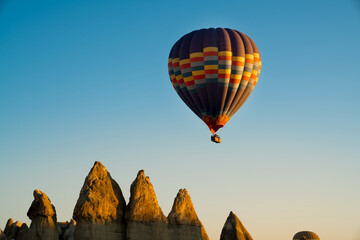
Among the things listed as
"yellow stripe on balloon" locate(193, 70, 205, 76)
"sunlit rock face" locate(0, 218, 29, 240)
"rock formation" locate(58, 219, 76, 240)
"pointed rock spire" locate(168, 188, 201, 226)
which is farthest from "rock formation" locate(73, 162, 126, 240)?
"sunlit rock face" locate(0, 218, 29, 240)

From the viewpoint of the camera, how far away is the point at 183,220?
48.8 meters

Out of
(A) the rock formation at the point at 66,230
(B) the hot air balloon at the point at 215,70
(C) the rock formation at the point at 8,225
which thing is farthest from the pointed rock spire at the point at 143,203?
(C) the rock formation at the point at 8,225

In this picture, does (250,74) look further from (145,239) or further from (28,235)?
(28,235)

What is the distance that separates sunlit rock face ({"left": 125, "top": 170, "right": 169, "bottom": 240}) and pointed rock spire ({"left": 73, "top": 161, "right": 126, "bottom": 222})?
3.06ft

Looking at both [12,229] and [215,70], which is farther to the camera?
[12,229]

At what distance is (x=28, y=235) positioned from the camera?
41.1 m

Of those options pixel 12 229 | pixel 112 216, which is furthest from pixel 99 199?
pixel 12 229

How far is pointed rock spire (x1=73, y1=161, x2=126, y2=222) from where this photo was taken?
4238 centimetres

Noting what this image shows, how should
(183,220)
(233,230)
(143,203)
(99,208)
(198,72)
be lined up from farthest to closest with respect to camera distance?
1. (233,230)
2. (198,72)
3. (183,220)
4. (143,203)
5. (99,208)

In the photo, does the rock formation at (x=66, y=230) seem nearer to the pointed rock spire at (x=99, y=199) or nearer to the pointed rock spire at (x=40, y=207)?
the pointed rock spire at (x=99, y=199)

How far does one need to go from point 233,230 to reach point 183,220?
12648mm

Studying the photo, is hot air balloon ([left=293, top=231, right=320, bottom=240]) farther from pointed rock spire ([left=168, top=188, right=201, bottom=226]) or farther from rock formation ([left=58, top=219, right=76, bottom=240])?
rock formation ([left=58, top=219, right=76, bottom=240])

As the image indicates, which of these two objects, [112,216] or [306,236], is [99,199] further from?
[306,236]

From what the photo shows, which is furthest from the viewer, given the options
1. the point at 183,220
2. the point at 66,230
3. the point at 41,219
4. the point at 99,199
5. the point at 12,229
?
the point at 12,229
